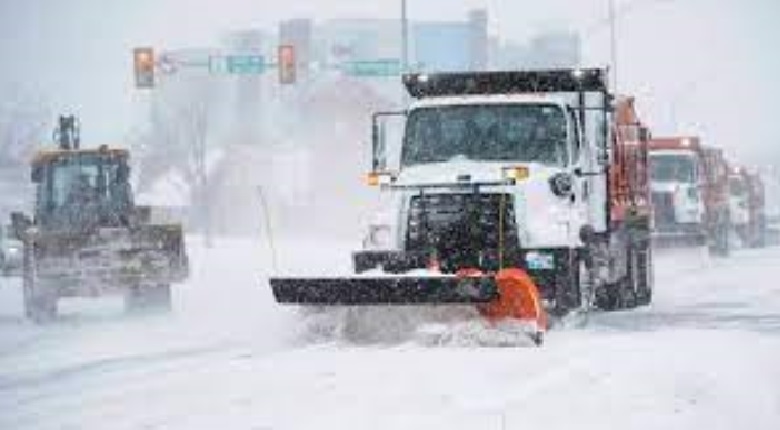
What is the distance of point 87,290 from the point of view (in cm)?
1994

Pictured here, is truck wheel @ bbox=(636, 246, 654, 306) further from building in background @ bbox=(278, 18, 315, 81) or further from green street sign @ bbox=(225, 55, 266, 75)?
building in background @ bbox=(278, 18, 315, 81)

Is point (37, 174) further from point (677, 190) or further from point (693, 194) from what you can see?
point (693, 194)

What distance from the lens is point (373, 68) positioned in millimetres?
41000

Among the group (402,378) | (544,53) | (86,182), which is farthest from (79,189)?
(544,53)

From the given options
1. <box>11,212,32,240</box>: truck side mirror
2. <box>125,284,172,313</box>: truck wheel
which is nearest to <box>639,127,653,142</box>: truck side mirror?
<box>125,284,172,313</box>: truck wheel

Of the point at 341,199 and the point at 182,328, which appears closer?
the point at 182,328

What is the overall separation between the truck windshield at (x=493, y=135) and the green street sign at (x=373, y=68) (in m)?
25.4

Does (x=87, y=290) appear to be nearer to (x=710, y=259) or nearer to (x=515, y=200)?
(x=515, y=200)

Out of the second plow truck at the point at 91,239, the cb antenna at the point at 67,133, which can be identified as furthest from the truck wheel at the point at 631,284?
the cb antenna at the point at 67,133

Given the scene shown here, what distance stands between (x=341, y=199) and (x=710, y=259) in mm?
42672

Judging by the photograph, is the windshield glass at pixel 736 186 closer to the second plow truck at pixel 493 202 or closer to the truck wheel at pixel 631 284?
the truck wheel at pixel 631 284


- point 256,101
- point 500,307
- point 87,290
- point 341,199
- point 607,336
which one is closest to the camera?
point 500,307

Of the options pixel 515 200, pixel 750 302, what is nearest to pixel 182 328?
pixel 515 200

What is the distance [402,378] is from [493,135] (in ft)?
16.1
